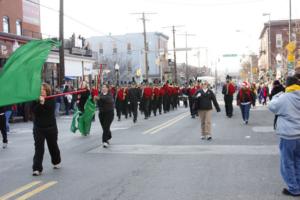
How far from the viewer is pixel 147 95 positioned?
2680 cm

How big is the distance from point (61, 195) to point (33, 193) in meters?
0.49

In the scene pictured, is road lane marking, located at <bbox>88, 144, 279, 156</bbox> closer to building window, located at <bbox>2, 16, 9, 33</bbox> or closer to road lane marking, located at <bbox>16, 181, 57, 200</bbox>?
road lane marking, located at <bbox>16, 181, 57, 200</bbox>

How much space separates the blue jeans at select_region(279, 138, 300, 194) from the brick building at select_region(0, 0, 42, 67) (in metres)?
25.5

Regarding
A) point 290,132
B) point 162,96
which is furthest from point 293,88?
point 162,96

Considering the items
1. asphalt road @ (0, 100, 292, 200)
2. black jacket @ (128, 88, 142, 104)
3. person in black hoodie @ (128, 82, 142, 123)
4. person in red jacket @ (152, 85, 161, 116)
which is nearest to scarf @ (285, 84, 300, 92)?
asphalt road @ (0, 100, 292, 200)

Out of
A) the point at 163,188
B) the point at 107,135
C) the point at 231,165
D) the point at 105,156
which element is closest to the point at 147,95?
the point at 107,135

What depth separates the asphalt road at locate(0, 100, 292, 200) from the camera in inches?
307

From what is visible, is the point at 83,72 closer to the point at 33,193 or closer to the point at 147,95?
the point at 147,95

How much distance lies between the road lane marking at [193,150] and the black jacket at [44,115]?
291cm

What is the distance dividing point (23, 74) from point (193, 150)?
5230 mm

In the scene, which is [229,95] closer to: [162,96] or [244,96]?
[244,96]

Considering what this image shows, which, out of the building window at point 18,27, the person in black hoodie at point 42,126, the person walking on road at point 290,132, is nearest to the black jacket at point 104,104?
the person in black hoodie at point 42,126

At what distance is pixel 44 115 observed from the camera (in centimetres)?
977

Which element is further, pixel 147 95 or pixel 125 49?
pixel 125 49
